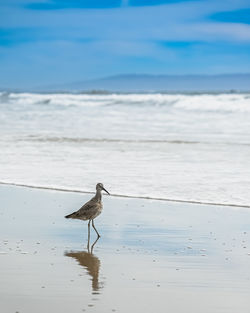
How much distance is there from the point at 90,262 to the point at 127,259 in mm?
356

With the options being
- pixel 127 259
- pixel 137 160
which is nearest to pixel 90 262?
pixel 127 259

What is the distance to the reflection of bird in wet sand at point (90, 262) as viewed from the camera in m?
6.12

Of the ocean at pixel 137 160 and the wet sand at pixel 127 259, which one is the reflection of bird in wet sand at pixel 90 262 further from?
the ocean at pixel 137 160

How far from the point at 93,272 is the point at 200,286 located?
1.03 m

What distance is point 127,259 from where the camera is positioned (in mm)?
6953

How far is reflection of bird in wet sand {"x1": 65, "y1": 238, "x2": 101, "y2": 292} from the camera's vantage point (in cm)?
612

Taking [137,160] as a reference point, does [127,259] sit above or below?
below

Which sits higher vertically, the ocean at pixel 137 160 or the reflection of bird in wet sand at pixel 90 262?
the ocean at pixel 137 160

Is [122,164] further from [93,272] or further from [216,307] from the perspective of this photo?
[216,307]

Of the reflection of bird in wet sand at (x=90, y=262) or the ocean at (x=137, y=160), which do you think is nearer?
the reflection of bird in wet sand at (x=90, y=262)

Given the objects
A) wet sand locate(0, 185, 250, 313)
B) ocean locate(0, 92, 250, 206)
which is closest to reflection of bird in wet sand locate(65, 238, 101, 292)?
wet sand locate(0, 185, 250, 313)

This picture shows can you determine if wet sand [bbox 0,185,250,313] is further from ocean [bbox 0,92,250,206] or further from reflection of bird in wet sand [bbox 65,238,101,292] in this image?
ocean [bbox 0,92,250,206]

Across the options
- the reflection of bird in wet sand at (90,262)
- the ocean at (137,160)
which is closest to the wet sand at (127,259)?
the reflection of bird in wet sand at (90,262)

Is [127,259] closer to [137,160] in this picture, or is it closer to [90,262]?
[90,262]
